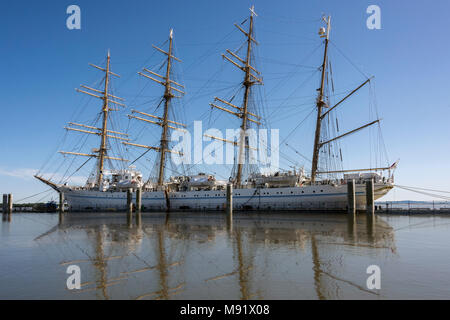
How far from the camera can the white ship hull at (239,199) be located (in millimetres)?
34125

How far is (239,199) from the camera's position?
40.9 metres

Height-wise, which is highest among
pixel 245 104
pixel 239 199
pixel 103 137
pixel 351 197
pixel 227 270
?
pixel 245 104

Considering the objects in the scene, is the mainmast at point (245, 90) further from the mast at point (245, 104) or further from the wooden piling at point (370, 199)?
the wooden piling at point (370, 199)

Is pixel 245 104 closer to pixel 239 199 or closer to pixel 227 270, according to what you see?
pixel 239 199

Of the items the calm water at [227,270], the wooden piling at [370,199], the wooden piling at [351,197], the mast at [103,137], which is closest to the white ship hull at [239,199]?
the mast at [103,137]

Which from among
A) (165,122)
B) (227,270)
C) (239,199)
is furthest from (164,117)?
(227,270)

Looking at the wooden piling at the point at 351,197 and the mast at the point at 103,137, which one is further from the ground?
the mast at the point at 103,137

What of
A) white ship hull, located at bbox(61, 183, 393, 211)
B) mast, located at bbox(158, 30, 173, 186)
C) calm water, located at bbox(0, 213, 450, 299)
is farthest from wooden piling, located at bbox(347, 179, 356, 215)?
mast, located at bbox(158, 30, 173, 186)

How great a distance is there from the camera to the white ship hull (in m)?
34.1

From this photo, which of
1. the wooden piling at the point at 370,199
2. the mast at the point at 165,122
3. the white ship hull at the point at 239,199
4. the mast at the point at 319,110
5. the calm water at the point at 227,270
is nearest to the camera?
the calm water at the point at 227,270

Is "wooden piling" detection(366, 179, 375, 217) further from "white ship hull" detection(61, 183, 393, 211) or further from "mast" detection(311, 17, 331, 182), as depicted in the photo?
"mast" detection(311, 17, 331, 182)

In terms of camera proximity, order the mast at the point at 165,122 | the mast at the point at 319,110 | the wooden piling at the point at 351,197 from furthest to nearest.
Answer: the mast at the point at 165,122
the mast at the point at 319,110
the wooden piling at the point at 351,197

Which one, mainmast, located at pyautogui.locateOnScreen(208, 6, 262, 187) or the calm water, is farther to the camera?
mainmast, located at pyautogui.locateOnScreen(208, 6, 262, 187)
